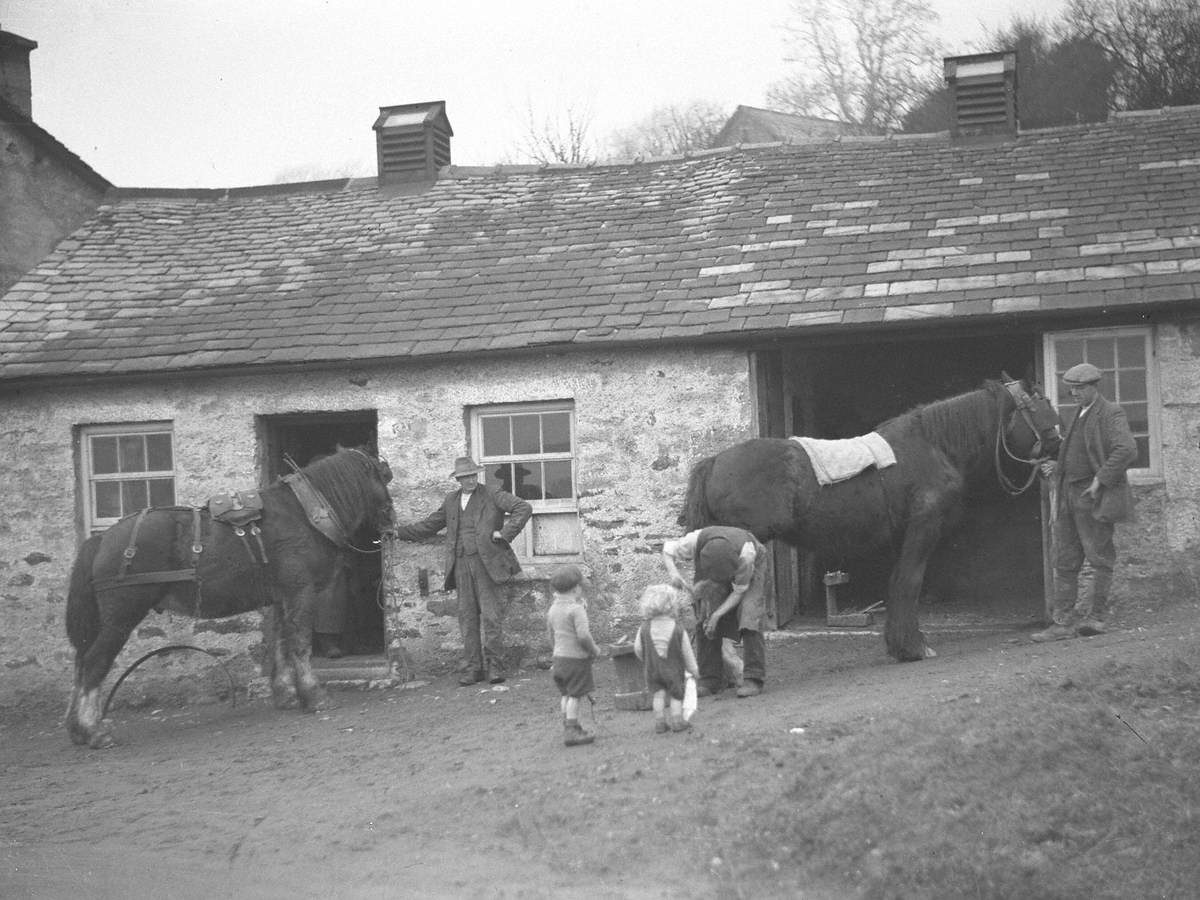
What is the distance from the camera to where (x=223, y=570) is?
1037 centimetres

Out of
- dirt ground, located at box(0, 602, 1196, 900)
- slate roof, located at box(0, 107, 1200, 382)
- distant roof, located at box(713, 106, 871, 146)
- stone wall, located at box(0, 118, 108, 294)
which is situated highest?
distant roof, located at box(713, 106, 871, 146)

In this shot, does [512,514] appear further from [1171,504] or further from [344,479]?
[1171,504]

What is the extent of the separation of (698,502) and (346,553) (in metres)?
3.96

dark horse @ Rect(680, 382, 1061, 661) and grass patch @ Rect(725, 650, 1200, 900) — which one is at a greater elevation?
dark horse @ Rect(680, 382, 1061, 661)

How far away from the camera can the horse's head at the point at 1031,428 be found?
998cm

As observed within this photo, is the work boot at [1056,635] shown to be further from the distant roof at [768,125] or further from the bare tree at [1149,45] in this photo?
the distant roof at [768,125]

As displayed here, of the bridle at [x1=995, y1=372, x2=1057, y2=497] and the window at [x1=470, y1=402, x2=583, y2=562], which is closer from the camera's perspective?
the bridle at [x1=995, y1=372, x2=1057, y2=497]

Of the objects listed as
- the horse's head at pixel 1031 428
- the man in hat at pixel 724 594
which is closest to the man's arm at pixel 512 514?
the man in hat at pixel 724 594

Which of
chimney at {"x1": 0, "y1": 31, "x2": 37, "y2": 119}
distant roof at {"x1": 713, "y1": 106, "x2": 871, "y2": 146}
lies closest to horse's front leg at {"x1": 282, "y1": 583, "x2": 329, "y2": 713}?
chimney at {"x1": 0, "y1": 31, "x2": 37, "y2": 119}

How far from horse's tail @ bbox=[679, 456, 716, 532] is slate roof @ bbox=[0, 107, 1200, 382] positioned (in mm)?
2282

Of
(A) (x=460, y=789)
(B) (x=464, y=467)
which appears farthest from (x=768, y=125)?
(A) (x=460, y=789)

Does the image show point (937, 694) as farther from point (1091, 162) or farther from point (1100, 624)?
point (1091, 162)

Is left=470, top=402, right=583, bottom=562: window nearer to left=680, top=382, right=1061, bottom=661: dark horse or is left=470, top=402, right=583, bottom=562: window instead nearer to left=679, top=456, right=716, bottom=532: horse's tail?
left=680, top=382, right=1061, bottom=661: dark horse

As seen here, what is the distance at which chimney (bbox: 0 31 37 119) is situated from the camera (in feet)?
53.7
